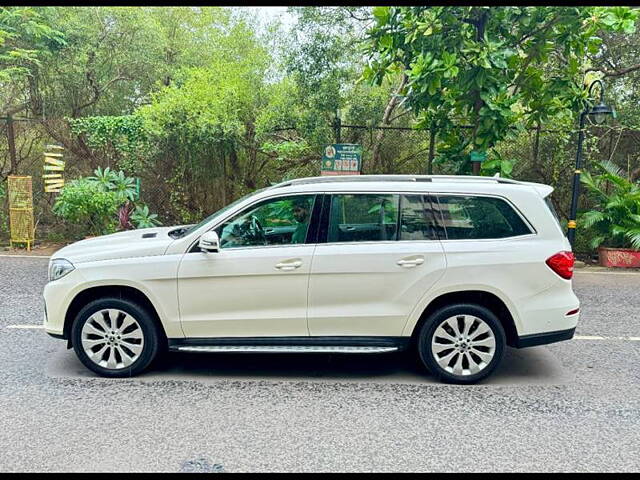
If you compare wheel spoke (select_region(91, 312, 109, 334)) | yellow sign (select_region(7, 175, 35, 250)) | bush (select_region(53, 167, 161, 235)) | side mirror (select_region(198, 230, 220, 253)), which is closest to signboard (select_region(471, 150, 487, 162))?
side mirror (select_region(198, 230, 220, 253))

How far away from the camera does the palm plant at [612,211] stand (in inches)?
370

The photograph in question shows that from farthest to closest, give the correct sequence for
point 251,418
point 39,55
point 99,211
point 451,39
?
point 39,55 < point 99,211 < point 451,39 < point 251,418

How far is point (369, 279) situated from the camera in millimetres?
4348

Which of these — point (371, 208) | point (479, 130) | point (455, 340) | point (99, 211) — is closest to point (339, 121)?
point (479, 130)

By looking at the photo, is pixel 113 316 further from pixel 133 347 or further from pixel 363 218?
pixel 363 218

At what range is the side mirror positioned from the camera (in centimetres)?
431

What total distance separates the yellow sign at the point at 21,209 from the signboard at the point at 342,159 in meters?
5.94

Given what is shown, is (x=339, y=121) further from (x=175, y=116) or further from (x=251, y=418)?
(x=251, y=418)

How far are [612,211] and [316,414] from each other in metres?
8.29

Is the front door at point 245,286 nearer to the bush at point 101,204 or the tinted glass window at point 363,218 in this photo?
the tinted glass window at point 363,218

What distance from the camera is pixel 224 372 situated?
15.3 ft

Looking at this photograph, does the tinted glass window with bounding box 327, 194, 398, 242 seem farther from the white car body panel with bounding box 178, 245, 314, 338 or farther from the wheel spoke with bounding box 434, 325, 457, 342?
the wheel spoke with bounding box 434, 325, 457, 342

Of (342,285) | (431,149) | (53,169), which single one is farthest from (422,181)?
(53,169)

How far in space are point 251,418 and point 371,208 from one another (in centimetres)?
203
